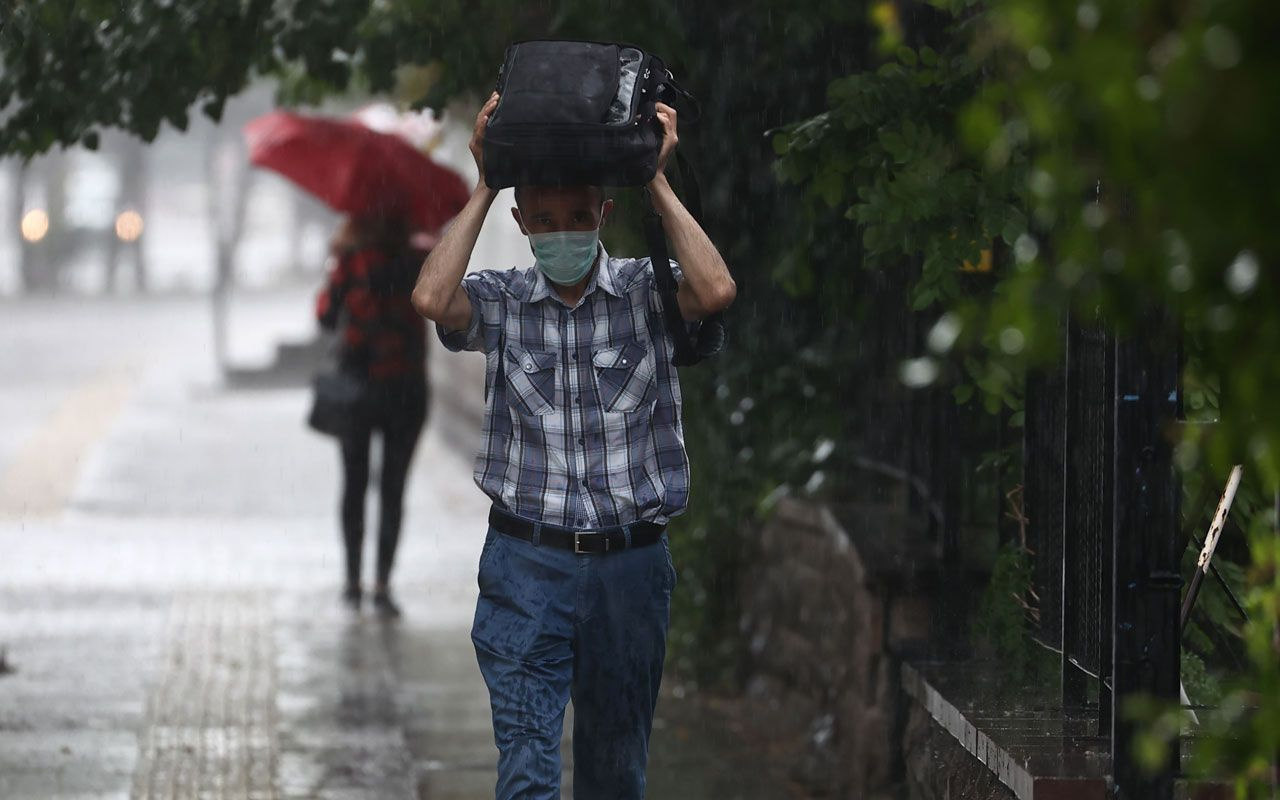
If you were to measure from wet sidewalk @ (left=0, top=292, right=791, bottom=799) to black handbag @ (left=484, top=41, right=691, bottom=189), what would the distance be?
9.16ft

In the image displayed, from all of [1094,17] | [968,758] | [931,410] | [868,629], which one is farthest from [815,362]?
[1094,17]

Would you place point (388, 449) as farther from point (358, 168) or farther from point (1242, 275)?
point (1242, 275)

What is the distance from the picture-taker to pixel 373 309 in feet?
30.5

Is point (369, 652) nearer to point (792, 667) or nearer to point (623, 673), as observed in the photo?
point (792, 667)

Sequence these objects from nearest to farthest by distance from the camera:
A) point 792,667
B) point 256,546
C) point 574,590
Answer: point 574,590 < point 792,667 < point 256,546

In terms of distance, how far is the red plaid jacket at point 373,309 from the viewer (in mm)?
9281

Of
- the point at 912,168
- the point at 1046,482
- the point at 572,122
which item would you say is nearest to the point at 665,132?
the point at 572,122

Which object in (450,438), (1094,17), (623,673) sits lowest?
(450,438)

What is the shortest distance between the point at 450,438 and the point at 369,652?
1004 centimetres

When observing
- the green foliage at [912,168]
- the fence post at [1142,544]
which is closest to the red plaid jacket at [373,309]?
the green foliage at [912,168]

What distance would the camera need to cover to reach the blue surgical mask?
13.7 feet

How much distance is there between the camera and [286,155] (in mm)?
9508

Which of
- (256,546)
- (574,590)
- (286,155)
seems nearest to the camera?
(574,590)

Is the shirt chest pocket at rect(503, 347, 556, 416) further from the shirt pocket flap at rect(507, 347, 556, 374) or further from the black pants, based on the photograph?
the black pants
